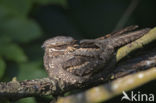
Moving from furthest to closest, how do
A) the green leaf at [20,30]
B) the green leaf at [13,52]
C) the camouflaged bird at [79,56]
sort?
the green leaf at [20,30] < the green leaf at [13,52] < the camouflaged bird at [79,56]

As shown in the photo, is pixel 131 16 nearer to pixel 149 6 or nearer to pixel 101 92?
pixel 149 6

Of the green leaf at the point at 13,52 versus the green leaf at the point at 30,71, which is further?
the green leaf at the point at 13,52

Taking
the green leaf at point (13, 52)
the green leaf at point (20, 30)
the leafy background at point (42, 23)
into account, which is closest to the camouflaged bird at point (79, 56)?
the leafy background at point (42, 23)

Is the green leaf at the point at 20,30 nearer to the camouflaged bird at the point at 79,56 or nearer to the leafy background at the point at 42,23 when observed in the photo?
the leafy background at the point at 42,23

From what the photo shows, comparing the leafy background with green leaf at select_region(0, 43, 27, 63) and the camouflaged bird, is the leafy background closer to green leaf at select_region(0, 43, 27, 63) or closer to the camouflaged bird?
green leaf at select_region(0, 43, 27, 63)

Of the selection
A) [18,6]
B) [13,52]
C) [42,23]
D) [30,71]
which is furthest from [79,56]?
[42,23]

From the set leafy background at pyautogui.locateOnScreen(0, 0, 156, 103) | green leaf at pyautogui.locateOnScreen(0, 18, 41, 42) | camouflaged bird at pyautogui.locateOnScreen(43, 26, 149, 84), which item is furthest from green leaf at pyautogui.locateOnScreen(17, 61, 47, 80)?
camouflaged bird at pyautogui.locateOnScreen(43, 26, 149, 84)

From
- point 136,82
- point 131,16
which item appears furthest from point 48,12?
point 136,82
